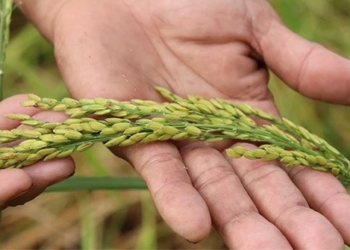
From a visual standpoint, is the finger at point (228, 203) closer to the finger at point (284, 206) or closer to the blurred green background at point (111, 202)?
the finger at point (284, 206)

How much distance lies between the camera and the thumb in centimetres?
167

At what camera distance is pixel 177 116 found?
1.44 metres

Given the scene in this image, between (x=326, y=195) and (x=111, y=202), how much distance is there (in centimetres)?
104

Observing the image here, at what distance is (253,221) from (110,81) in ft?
1.46

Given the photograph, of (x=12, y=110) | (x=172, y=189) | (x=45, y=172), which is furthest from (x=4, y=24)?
(x=172, y=189)

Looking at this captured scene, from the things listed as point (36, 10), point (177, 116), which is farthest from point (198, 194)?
point (36, 10)

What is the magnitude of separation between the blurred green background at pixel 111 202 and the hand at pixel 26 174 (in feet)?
2.36

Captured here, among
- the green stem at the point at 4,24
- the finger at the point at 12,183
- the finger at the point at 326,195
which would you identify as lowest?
the finger at the point at 326,195

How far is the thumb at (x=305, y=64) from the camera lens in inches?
65.7

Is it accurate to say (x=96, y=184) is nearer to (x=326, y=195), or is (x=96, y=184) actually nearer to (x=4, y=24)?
(x=4, y=24)

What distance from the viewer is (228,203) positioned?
1.36 m

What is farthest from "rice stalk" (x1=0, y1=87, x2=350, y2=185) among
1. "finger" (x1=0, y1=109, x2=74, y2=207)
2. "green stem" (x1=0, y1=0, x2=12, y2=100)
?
"green stem" (x1=0, y1=0, x2=12, y2=100)

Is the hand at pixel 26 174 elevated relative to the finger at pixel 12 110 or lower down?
lower down

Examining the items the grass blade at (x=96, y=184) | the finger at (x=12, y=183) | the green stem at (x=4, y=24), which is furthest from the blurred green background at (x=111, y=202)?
the finger at (x=12, y=183)
